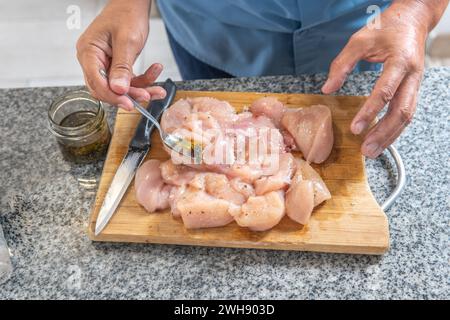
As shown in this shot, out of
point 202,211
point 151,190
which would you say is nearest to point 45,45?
point 151,190

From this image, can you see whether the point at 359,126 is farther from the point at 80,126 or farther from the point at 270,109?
the point at 80,126

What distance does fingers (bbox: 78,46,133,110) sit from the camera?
3.85 feet

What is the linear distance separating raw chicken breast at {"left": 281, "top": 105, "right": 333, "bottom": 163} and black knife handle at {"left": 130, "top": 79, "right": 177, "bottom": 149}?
30 cm

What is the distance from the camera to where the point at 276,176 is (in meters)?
1.18

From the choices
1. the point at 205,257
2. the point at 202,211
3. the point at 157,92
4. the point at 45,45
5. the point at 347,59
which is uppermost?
the point at 347,59

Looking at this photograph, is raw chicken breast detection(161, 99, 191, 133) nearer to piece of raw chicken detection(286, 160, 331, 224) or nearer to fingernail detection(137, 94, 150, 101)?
fingernail detection(137, 94, 150, 101)

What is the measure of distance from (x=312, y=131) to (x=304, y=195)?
0.60 ft

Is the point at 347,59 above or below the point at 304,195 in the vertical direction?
above

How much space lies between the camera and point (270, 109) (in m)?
1.30

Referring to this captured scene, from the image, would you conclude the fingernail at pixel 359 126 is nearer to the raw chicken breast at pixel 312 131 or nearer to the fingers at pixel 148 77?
the raw chicken breast at pixel 312 131

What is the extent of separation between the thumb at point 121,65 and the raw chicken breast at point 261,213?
37 centimetres

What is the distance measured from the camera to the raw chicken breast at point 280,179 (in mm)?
1160

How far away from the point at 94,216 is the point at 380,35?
0.74 m

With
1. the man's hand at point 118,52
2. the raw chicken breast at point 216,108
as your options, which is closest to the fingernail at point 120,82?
the man's hand at point 118,52
